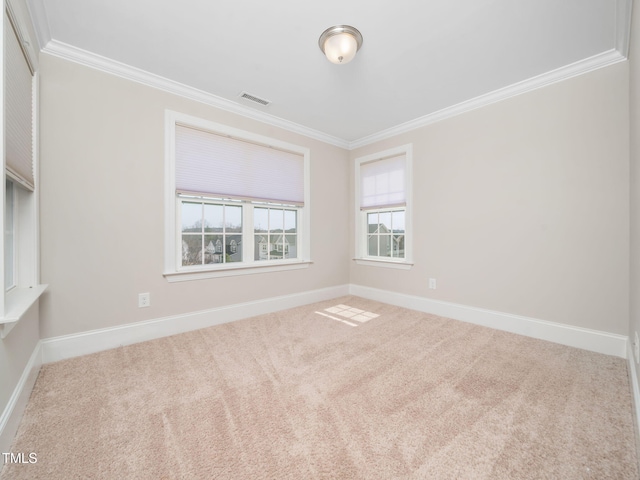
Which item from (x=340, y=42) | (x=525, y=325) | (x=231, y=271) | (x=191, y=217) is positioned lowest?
(x=525, y=325)

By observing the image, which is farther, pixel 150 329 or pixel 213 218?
pixel 213 218

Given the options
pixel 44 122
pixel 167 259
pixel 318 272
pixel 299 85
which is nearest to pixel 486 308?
pixel 318 272

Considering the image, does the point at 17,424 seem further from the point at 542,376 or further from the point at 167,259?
the point at 542,376

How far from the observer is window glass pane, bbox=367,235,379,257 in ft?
14.1

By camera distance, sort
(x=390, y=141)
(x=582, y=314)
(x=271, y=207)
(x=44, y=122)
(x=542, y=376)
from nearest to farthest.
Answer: (x=542, y=376) < (x=44, y=122) < (x=582, y=314) < (x=271, y=207) < (x=390, y=141)

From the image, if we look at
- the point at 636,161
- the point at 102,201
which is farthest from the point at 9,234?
the point at 636,161

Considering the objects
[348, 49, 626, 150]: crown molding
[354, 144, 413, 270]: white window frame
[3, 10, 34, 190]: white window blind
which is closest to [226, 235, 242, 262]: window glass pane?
[3, 10, 34, 190]: white window blind

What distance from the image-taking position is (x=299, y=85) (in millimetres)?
2783

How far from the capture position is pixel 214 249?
3156 millimetres

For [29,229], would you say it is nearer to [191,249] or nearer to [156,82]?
[191,249]

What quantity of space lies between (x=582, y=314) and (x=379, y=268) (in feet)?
7.28

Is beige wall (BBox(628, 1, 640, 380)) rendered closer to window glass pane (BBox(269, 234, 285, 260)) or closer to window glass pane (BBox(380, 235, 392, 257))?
window glass pane (BBox(380, 235, 392, 257))

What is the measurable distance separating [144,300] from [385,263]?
2995 millimetres

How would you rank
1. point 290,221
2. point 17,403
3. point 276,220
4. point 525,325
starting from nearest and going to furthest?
point 17,403
point 525,325
point 276,220
point 290,221
